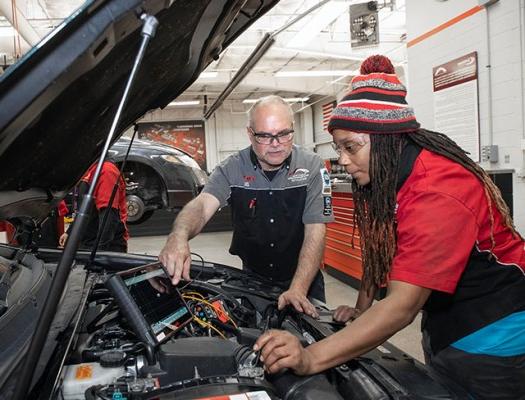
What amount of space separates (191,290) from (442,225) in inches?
40.2

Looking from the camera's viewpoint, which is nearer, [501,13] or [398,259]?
[398,259]

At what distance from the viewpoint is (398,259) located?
1.11m

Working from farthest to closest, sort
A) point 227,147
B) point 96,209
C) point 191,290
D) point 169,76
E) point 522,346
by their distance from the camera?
point 227,147 < point 96,209 < point 191,290 < point 169,76 < point 522,346

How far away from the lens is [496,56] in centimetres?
348

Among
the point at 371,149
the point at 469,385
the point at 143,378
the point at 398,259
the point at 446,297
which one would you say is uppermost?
the point at 371,149

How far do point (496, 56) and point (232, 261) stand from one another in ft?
12.8

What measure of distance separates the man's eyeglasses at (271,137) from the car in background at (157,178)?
Result: 3581 millimetres

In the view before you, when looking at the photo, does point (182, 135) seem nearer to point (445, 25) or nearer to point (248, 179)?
point (445, 25)

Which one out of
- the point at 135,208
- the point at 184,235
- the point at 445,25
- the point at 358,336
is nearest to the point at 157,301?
the point at 184,235

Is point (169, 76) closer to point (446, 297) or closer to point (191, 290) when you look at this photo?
point (191, 290)

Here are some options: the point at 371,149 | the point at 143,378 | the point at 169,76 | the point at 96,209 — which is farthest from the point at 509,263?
the point at 96,209

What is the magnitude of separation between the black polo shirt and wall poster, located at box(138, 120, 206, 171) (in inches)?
547

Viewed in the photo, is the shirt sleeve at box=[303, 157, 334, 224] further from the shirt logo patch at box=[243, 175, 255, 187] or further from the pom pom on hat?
→ the pom pom on hat

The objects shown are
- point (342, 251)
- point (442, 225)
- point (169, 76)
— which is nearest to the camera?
point (442, 225)
